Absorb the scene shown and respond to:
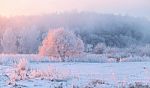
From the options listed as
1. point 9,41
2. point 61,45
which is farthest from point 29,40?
point 61,45

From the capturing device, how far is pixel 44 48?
54.8 meters

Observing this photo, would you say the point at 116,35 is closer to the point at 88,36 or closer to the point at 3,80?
the point at 88,36

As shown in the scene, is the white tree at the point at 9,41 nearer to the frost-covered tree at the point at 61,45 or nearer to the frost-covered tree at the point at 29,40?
the frost-covered tree at the point at 29,40

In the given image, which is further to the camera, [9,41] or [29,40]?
[29,40]

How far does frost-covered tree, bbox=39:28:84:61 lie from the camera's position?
53594 mm

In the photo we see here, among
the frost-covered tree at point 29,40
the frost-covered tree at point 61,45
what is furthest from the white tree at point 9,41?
the frost-covered tree at point 61,45

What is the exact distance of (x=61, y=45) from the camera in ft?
182

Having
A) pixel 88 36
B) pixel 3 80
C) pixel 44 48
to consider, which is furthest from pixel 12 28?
pixel 3 80

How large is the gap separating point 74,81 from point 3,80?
3.63 meters

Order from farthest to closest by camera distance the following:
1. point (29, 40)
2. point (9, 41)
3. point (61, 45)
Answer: point (29, 40), point (9, 41), point (61, 45)

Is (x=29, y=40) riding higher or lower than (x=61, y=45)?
higher

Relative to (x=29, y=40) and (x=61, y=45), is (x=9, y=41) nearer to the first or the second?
(x=29, y=40)

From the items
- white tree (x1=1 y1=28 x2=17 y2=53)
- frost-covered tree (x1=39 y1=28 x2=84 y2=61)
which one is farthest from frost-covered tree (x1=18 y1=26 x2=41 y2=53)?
frost-covered tree (x1=39 y1=28 x2=84 y2=61)

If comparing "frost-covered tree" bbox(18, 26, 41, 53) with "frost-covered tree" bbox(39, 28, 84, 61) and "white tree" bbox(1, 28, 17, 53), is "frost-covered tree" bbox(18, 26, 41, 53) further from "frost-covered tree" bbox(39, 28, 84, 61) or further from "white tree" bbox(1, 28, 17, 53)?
"frost-covered tree" bbox(39, 28, 84, 61)
